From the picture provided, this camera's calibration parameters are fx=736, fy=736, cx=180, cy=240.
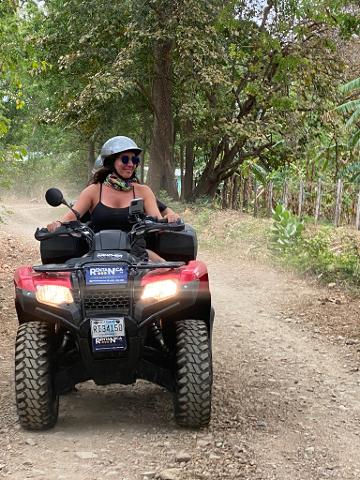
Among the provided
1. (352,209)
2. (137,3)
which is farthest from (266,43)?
(352,209)

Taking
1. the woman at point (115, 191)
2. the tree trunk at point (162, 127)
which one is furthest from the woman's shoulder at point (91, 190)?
Answer: the tree trunk at point (162, 127)

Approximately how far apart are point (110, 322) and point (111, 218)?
1139 mm

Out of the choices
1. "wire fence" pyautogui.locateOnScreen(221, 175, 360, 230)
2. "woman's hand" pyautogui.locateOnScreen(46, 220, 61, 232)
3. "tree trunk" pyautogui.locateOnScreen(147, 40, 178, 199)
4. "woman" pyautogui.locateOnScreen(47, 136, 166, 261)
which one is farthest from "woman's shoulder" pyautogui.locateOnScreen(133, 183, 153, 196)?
"tree trunk" pyautogui.locateOnScreen(147, 40, 178, 199)

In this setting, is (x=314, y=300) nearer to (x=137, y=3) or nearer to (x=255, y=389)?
(x=255, y=389)

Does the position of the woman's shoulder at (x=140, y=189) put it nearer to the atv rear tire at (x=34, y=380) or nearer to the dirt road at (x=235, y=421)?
the atv rear tire at (x=34, y=380)

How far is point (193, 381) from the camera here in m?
4.67

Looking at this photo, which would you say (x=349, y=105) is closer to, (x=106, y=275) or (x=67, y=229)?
(x=67, y=229)

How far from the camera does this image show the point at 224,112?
2069 centimetres

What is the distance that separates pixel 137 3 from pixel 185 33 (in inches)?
62.5

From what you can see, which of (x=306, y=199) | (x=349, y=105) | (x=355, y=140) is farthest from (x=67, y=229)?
(x=355, y=140)

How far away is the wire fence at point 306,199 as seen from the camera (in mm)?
19281

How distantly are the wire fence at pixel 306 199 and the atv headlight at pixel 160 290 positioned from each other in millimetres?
13203

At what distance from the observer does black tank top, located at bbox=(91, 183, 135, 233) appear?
5.43 meters

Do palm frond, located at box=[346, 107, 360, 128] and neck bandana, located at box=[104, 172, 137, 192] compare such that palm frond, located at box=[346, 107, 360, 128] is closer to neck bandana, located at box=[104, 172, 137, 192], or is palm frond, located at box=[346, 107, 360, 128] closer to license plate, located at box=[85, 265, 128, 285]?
neck bandana, located at box=[104, 172, 137, 192]
